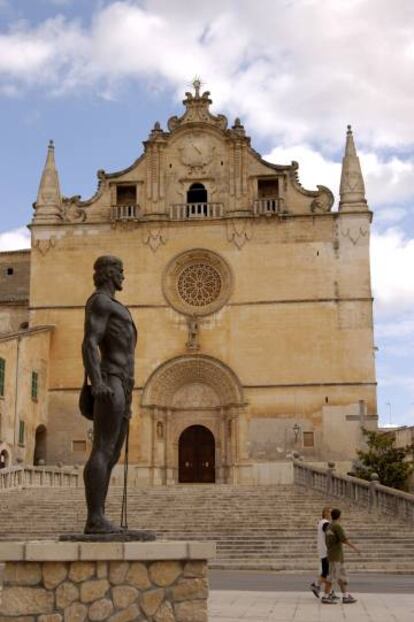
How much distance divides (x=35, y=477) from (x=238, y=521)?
10223 millimetres

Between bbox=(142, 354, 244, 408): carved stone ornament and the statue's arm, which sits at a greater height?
bbox=(142, 354, 244, 408): carved stone ornament

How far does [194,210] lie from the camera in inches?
1448

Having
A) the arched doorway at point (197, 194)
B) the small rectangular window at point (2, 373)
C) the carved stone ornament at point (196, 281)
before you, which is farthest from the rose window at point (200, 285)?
the small rectangular window at point (2, 373)

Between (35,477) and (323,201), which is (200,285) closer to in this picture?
(323,201)

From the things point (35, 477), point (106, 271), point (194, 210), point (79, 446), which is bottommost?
point (35, 477)

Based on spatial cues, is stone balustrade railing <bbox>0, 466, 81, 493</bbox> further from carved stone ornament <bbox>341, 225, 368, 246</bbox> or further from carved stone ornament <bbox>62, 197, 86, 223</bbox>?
carved stone ornament <bbox>341, 225, 368, 246</bbox>

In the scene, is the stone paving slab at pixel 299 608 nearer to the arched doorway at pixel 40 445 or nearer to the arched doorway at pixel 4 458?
the arched doorway at pixel 4 458

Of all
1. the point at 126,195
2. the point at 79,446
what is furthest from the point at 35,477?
the point at 126,195

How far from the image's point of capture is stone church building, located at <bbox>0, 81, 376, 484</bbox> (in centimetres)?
3369

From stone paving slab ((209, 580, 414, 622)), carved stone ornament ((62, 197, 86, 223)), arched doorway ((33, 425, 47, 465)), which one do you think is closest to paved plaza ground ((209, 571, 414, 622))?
stone paving slab ((209, 580, 414, 622))

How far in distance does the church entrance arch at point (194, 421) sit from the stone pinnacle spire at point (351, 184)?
8818mm

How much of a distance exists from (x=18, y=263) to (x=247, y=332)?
14.3 m

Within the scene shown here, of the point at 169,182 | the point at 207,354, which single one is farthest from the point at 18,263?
the point at 207,354

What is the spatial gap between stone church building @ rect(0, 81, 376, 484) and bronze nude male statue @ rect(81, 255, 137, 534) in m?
24.5
